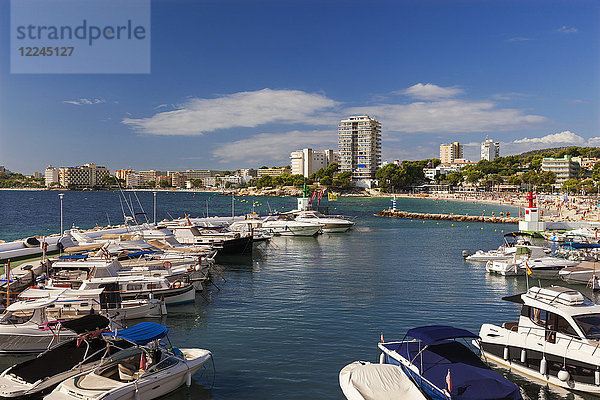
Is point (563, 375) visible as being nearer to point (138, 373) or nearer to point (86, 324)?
A: point (138, 373)

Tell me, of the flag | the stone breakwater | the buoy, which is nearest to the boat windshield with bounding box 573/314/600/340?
the buoy

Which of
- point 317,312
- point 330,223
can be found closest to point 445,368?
point 317,312

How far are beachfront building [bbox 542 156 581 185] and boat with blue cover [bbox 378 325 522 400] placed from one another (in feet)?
616

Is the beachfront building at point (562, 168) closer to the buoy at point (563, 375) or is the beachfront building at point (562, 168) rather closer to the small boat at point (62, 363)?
the buoy at point (563, 375)

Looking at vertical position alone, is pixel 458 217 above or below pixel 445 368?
below

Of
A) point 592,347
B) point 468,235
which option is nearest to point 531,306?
point 592,347

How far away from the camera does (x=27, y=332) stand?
563 inches

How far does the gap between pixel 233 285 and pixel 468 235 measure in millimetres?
37672

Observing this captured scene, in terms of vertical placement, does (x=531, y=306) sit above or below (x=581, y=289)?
above

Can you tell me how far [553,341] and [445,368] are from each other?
388cm

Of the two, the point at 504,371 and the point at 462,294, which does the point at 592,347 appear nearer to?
the point at 504,371

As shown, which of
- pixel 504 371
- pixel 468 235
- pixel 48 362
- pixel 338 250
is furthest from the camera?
pixel 468 235

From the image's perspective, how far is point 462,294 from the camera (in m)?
23.7

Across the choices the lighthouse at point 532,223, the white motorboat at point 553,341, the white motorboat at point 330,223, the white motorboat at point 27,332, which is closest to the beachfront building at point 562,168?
the lighthouse at point 532,223
